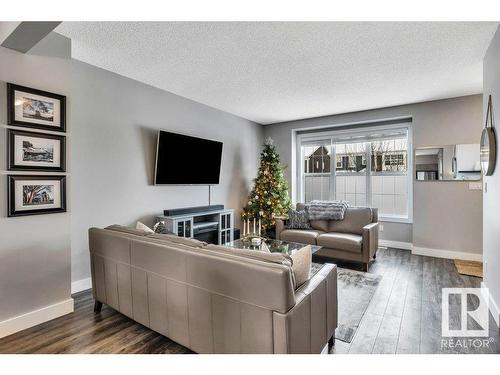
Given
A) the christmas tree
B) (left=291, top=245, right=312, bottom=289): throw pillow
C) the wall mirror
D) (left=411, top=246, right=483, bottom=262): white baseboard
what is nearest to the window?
the wall mirror

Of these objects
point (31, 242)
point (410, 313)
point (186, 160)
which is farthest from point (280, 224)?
point (31, 242)

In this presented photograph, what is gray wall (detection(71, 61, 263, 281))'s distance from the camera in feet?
10.2

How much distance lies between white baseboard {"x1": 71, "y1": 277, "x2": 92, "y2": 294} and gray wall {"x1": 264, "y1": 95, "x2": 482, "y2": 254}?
16.3 feet

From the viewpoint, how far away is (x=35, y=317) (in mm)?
2359

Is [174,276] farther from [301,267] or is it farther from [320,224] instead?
[320,224]

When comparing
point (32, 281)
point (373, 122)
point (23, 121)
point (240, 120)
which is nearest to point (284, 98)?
point (240, 120)

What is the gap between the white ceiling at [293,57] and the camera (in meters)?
2.40

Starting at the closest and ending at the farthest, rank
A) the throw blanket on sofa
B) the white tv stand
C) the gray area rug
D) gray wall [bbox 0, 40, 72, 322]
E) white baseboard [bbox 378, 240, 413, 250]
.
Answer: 1. gray wall [bbox 0, 40, 72, 322]
2. the gray area rug
3. the white tv stand
4. the throw blanket on sofa
5. white baseboard [bbox 378, 240, 413, 250]

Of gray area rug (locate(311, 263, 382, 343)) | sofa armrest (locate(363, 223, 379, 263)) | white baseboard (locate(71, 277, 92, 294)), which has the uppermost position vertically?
sofa armrest (locate(363, 223, 379, 263))

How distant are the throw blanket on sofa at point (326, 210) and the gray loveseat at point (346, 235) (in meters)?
0.08

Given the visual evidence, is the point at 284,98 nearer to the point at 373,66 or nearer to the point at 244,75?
the point at 244,75

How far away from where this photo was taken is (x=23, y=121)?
2283 mm

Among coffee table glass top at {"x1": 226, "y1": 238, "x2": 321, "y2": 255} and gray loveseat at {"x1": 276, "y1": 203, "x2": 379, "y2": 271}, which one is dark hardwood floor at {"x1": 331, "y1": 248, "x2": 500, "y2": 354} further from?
coffee table glass top at {"x1": 226, "y1": 238, "x2": 321, "y2": 255}

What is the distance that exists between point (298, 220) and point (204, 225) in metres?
1.59
